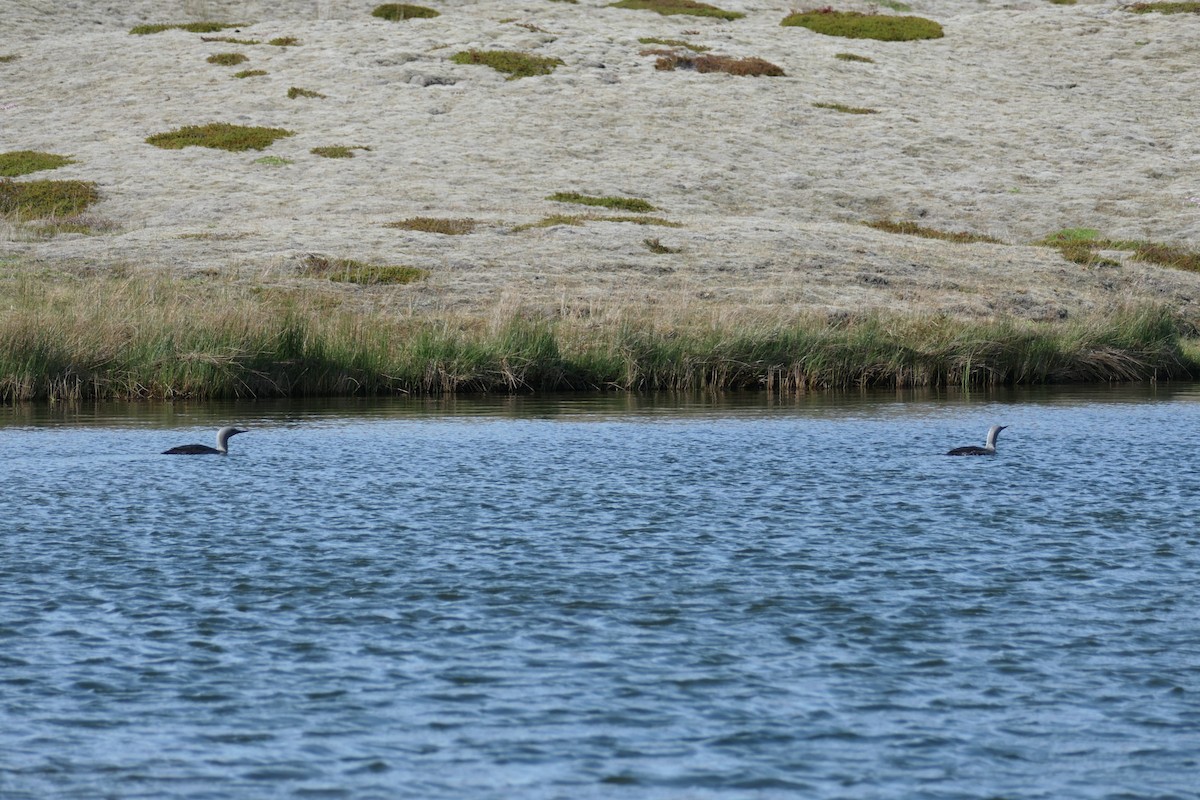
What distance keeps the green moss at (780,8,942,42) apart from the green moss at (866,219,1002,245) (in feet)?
105

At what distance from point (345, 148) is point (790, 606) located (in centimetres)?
5320

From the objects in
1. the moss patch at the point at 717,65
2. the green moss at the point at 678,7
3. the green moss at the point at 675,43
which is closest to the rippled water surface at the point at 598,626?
the moss patch at the point at 717,65

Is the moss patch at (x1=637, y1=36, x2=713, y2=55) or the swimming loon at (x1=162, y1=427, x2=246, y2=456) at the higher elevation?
the moss patch at (x1=637, y1=36, x2=713, y2=55)

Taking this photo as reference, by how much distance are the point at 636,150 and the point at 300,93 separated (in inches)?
647

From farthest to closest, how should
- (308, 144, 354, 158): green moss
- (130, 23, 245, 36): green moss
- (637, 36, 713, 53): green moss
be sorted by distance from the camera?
(130, 23, 245, 36): green moss
(637, 36, 713, 53): green moss
(308, 144, 354, 158): green moss

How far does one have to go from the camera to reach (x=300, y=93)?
70.3 meters

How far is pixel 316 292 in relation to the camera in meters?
38.6

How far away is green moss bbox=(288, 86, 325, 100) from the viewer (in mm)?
70000

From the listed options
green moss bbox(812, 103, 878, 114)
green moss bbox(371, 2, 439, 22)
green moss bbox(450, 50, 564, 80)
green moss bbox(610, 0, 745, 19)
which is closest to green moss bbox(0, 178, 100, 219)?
green moss bbox(450, 50, 564, 80)

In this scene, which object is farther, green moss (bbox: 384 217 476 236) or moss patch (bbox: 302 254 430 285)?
green moss (bbox: 384 217 476 236)

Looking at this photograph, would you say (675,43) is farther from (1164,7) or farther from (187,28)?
(1164,7)

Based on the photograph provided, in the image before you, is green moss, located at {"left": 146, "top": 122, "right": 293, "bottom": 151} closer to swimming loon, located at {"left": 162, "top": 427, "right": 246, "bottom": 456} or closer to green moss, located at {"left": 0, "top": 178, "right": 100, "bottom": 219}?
green moss, located at {"left": 0, "top": 178, "right": 100, "bottom": 219}

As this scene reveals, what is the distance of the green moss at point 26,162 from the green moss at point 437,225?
668 inches

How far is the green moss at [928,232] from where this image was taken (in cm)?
5266
